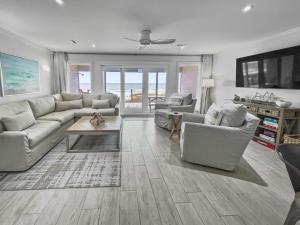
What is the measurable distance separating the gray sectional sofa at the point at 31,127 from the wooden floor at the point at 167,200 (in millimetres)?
594

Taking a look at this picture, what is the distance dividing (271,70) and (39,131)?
4.73m

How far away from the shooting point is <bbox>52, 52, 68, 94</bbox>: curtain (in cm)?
605

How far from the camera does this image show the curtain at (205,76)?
6.60m

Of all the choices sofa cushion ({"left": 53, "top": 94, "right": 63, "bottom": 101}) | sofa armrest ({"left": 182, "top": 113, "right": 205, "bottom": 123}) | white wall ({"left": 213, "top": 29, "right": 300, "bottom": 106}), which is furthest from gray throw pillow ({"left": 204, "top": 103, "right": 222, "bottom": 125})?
sofa cushion ({"left": 53, "top": 94, "right": 63, "bottom": 101})

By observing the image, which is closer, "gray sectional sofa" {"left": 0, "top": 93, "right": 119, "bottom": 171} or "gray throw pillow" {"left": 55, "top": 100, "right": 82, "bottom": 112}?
"gray sectional sofa" {"left": 0, "top": 93, "right": 119, "bottom": 171}

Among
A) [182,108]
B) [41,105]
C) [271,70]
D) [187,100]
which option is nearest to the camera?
[271,70]

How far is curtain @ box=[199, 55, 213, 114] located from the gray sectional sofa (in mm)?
3413

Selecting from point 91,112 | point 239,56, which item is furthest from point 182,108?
point 91,112

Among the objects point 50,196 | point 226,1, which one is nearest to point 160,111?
point 226,1

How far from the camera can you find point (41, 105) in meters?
4.17

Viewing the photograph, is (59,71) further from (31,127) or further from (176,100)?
(176,100)

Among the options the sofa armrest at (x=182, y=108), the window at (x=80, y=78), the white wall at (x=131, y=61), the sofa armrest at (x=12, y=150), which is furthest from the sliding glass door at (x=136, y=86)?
the sofa armrest at (x=12, y=150)

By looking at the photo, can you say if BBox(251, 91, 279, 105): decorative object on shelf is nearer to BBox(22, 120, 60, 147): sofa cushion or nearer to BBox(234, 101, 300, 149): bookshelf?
BBox(234, 101, 300, 149): bookshelf

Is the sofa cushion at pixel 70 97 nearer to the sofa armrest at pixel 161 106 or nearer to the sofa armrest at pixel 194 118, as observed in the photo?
the sofa armrest at pixel 161 106
